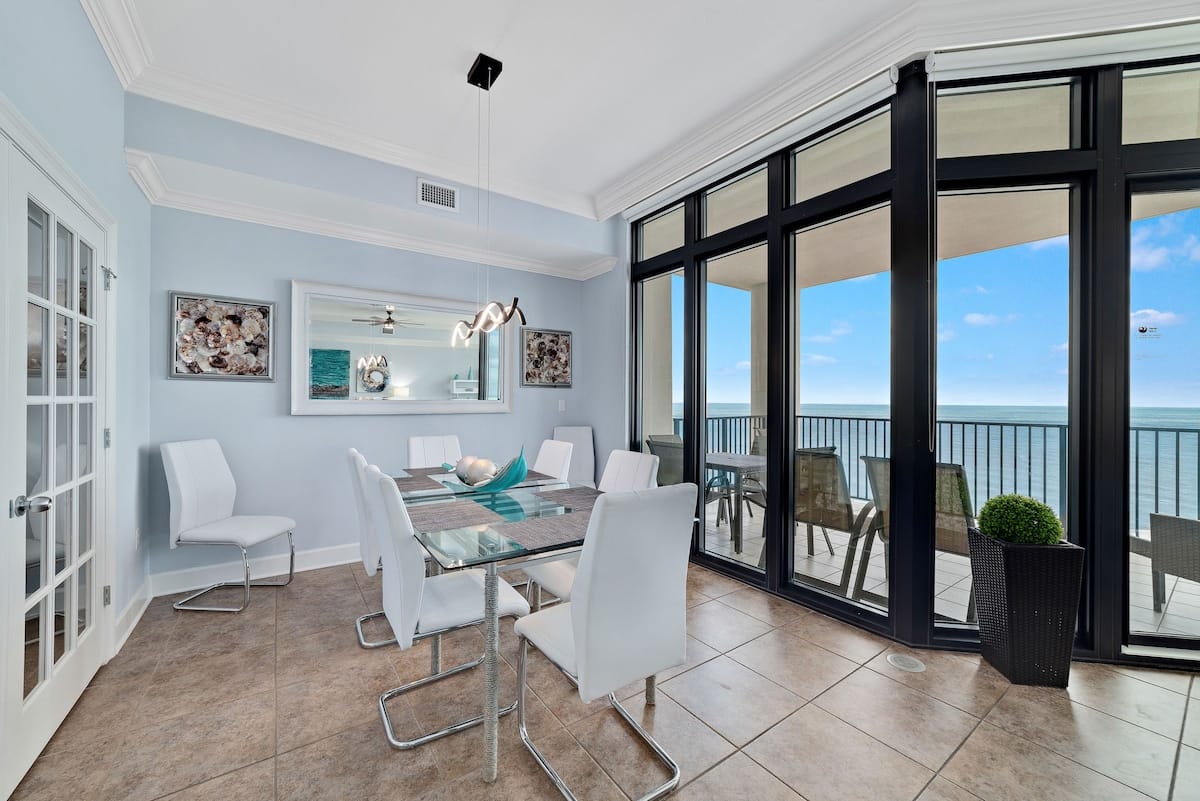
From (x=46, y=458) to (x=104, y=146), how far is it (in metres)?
1.49

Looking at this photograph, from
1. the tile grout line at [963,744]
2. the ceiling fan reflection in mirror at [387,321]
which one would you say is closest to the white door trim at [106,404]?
A: the ceiling fan reflection in mirror at [387,321]

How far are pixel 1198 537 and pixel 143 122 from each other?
561 centimetres

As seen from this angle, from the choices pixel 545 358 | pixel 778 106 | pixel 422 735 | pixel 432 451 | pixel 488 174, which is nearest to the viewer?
pixel 422 735

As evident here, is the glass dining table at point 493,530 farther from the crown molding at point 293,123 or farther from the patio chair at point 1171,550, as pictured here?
the patio chair at point 1171,550

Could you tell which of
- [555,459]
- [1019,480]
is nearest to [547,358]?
[555,459]

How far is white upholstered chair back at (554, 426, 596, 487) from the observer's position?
14.9ft

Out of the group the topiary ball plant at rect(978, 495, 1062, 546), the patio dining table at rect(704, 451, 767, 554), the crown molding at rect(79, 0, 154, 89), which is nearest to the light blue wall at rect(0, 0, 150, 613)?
the crown molding at rect(79, 0, 154, 89)

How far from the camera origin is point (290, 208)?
3291mm

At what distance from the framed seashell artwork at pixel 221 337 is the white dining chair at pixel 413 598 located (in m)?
2.20

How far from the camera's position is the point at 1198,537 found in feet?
7.31

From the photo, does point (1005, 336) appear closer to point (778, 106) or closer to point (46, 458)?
point (778, 106)

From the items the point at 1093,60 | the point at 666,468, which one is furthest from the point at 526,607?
the point at 1093,60

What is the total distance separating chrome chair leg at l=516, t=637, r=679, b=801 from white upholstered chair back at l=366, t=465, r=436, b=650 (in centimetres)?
41

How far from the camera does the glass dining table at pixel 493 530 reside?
1.58 metres
